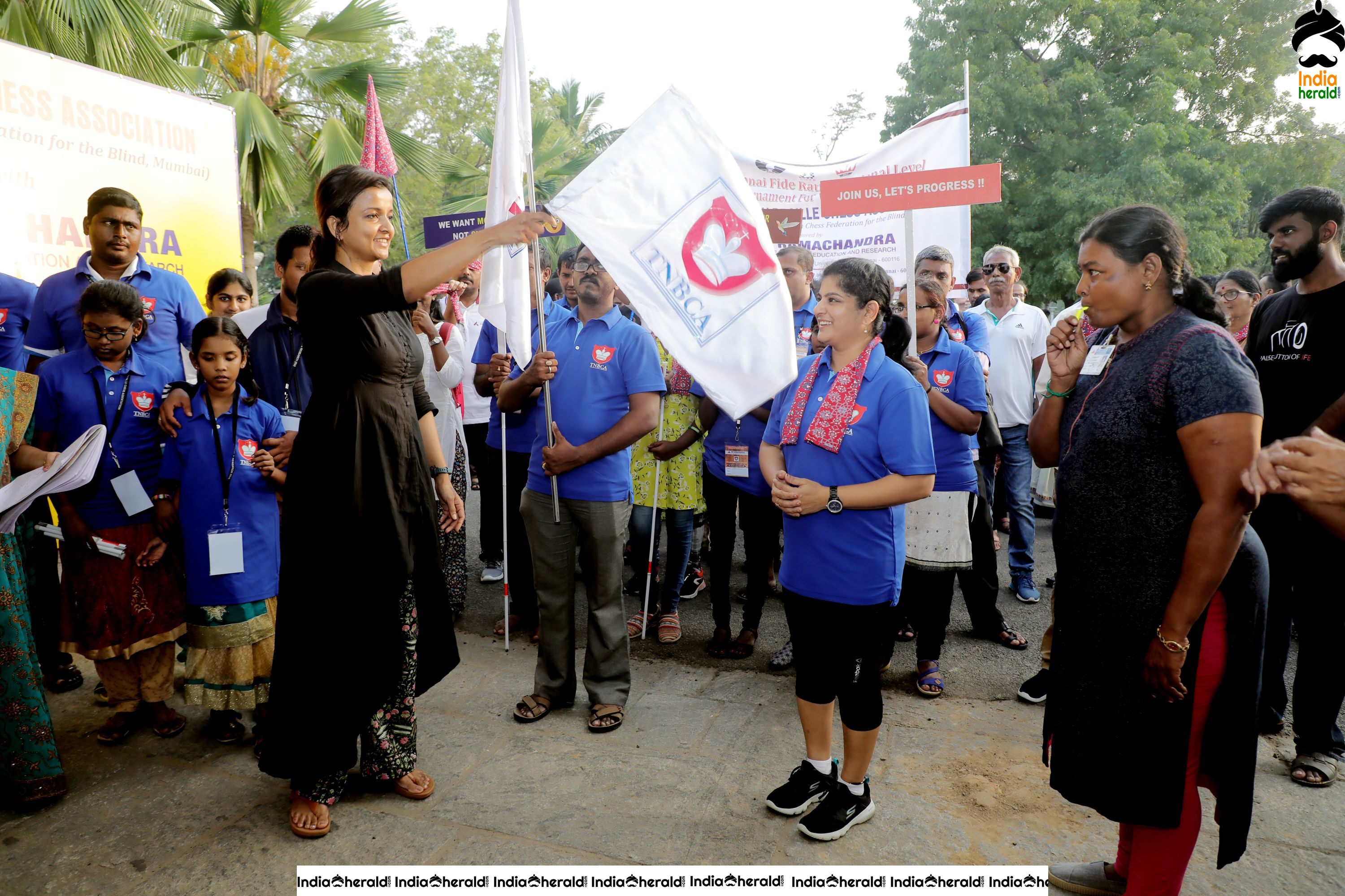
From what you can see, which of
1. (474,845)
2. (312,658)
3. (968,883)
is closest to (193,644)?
(312,658)

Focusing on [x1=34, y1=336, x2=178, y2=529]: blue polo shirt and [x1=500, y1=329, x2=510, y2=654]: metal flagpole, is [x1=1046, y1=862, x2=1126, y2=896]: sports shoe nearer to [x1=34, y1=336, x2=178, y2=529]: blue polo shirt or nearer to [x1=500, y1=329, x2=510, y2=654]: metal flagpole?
[x1=500, y1=329, x2=510, y2=654]: metal flagpole

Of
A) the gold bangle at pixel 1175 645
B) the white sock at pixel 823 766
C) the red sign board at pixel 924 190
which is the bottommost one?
the white sock at pixel 823 766

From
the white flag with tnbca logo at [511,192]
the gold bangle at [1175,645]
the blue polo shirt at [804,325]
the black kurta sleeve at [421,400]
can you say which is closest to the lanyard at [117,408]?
the black kurta sleeve at [421,400]

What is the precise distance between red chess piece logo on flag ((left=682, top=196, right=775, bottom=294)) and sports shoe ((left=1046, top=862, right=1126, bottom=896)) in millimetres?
2146

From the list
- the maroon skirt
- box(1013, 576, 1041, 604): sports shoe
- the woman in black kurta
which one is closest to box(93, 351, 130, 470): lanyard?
the maroon skirt

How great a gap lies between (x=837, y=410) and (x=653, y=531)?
2.50 metres

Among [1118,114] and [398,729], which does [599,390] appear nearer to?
[398,729]

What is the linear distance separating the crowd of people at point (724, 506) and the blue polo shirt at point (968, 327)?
0.07ft

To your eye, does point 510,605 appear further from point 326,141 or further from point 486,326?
point 326,141

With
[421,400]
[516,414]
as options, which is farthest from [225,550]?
[516,414]

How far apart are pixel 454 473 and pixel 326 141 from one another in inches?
407

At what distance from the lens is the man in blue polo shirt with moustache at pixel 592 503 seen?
3797 mm

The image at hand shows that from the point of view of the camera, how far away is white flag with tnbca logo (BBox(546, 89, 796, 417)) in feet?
9.06

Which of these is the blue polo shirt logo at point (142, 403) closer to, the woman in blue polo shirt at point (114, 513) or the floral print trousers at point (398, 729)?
the woman in blue polo shirt at point (114, 513)
